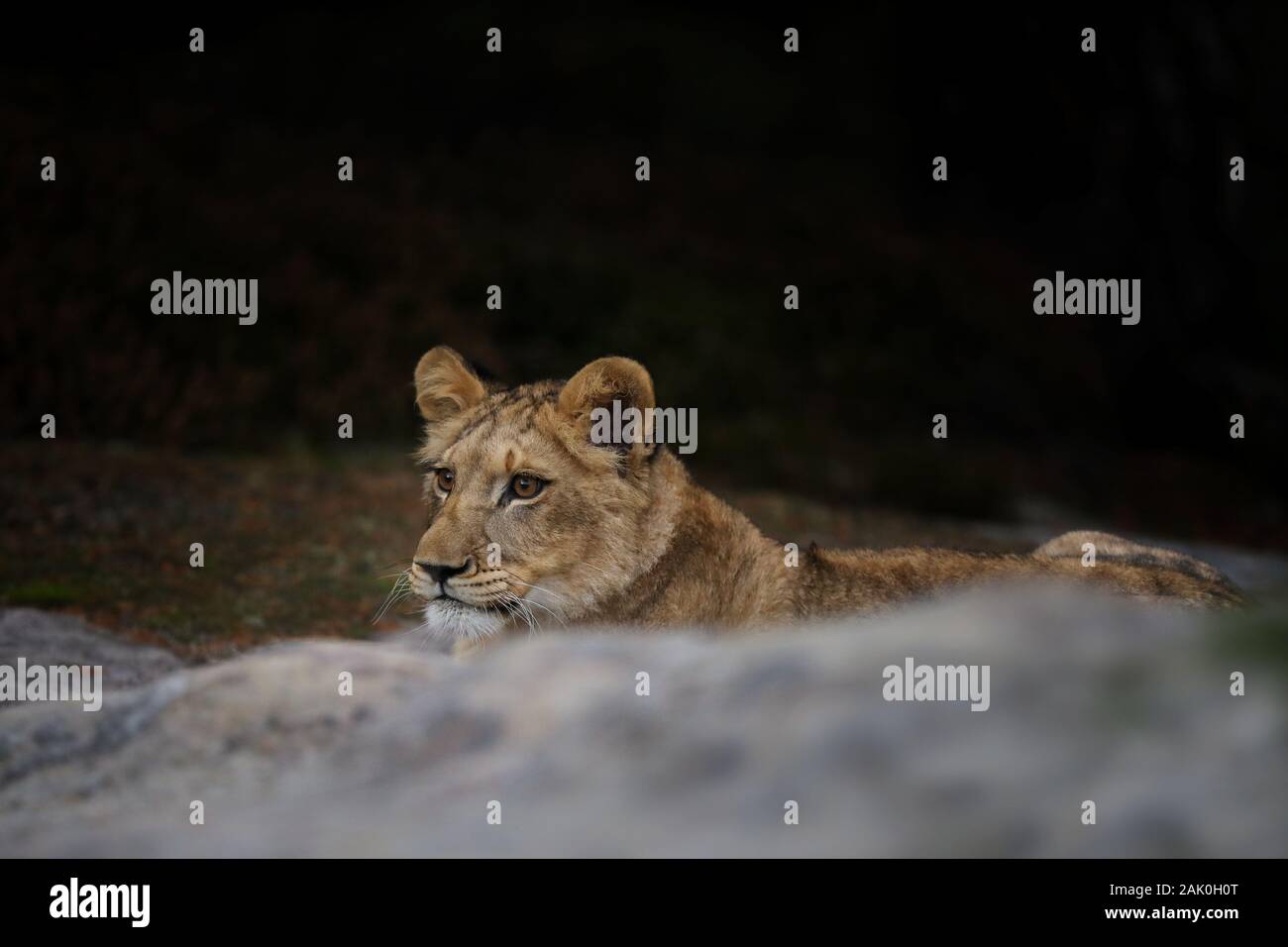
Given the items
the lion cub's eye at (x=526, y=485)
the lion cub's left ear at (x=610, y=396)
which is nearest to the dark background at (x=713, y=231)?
the lion cub's eye at (x=526, y=485)

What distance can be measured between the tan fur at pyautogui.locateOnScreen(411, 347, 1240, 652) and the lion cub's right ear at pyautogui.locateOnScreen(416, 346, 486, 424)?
0.45 meters

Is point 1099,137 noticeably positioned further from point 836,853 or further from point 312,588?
point 836,853

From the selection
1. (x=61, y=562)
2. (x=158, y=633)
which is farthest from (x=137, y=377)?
(x=158, y=633)

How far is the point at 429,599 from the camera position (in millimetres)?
7223

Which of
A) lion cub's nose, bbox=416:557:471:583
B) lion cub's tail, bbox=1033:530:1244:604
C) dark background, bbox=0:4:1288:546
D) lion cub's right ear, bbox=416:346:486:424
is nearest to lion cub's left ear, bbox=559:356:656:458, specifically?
lion cub's right ear, bbox=416:346:486:424

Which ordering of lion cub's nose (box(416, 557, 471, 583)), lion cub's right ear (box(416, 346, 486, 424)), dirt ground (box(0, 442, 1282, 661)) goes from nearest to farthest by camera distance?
lion cub's nose (box(416, 557, 471, 583)), lion cub's right ear (box(416, 346, 486, 424)), dirt ground (box(0, 442, 1282, 661))

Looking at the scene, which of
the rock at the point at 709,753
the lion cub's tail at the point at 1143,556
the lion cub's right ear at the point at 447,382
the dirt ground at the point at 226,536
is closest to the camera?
the rock at the point at 709,753

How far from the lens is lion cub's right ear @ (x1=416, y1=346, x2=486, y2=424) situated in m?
8.30

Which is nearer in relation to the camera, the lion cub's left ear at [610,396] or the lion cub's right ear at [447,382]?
the lion cub's left ear at [610,396]

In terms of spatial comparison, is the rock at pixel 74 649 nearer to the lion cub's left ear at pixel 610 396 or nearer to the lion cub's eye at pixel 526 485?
the lion cub's eye at pixel 526 485

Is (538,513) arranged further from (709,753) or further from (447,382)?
(709,753)

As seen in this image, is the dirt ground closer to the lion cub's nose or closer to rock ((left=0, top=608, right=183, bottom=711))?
rock ((left=0, top=608, right=183, bottom=711))

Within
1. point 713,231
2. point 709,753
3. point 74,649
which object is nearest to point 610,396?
point 709,753

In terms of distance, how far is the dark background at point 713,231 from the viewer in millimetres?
19422
